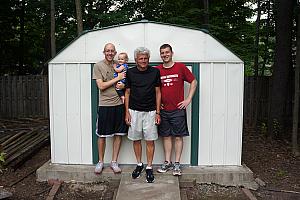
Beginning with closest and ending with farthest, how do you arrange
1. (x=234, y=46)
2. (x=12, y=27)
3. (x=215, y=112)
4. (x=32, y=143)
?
(x=215, y=112) → (x=32, y=143) → (x=234, y=46) → (x=12, y=27)

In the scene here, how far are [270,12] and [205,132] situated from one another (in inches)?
367

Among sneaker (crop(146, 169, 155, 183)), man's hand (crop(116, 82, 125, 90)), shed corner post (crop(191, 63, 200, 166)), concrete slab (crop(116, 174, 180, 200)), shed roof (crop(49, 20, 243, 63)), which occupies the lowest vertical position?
concrete slab (crop(116, 174, 180, 200))

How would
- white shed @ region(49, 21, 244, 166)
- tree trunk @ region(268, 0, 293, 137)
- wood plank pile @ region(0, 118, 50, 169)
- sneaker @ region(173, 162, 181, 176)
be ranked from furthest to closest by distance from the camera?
tree trunk @ region(268, 0, 293, 137), wood plank pile @ region(0, 118, 50, 169), white shed @ region(49, 21, 244, 166), sneaker @ region(173, 162, 181, 176)

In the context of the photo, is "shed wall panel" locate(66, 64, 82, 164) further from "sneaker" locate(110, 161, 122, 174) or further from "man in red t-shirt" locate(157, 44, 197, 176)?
"man in red t-shirt" locate(157, 44, 197, 176)

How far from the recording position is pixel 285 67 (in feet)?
29.1

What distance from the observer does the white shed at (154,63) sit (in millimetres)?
5320

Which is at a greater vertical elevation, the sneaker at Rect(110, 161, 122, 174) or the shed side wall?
the shed side wall

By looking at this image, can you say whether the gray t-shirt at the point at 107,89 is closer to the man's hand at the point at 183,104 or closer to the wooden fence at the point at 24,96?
the man's hand at the point at 183,104

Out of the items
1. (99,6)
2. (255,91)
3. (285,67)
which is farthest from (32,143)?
(99,6)

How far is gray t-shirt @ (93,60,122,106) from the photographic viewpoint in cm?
505

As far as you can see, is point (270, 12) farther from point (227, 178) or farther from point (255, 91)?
point (227, 178)

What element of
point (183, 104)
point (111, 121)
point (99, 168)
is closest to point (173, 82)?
point (183, 104)

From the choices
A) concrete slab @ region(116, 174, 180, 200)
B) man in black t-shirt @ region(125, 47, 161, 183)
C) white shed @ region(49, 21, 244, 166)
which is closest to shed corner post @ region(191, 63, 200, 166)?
white shed @ region(49, 21, 244, 166)

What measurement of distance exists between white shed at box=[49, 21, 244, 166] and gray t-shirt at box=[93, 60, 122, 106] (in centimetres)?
39
